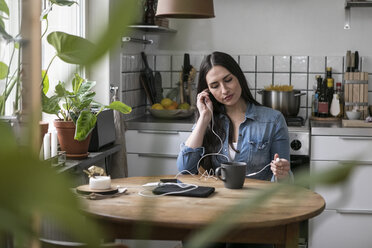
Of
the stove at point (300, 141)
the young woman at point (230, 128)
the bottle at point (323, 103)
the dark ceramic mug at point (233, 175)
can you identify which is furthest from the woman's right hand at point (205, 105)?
the bottle at point (323, 103)

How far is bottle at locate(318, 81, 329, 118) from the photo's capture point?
4.03m

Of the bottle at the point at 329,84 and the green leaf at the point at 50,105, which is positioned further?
the bottle at the point at 329,84

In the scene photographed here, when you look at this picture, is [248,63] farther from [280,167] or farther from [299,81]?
[280,167]

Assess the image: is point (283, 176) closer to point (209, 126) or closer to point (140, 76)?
point (209, 126)

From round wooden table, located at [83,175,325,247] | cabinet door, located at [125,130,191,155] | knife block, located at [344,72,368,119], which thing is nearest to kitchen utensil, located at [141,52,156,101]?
cabinet door, located at [125,130,191,155]

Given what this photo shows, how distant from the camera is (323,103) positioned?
4027 mm

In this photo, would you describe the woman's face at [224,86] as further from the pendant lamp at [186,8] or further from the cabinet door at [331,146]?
the cabinet door at [331,146]

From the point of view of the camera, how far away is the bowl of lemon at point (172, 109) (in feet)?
12.7

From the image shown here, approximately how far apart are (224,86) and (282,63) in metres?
1.54

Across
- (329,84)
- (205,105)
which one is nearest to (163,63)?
(329,84)

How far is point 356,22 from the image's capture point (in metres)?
4.12

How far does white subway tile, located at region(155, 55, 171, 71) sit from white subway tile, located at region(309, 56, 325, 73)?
1.04 m

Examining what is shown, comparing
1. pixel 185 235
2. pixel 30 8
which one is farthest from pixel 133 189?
pixel 30 8

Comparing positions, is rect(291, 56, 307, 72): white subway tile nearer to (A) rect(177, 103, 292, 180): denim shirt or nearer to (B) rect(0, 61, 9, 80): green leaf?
(A) rect(177, 103, 292, 180): denim shirt
